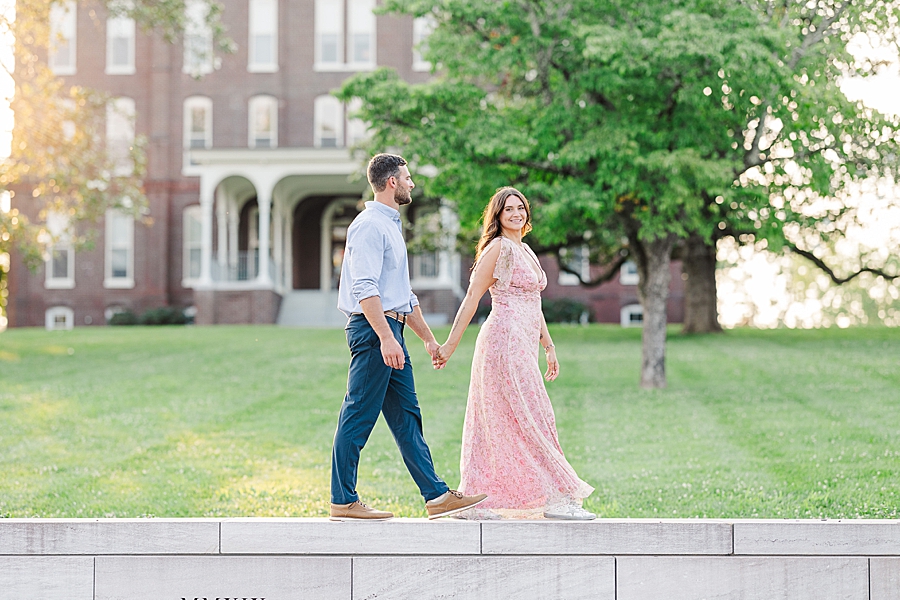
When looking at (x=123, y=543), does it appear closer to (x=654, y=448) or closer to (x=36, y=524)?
(x=36, y=524)

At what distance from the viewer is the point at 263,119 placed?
3625 cm

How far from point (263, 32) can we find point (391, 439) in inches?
1056

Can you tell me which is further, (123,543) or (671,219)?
(671,219)

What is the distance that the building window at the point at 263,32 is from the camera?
36.2 m

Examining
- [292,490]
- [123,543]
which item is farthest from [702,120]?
[123,543]

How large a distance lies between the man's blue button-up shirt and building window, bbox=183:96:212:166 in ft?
104

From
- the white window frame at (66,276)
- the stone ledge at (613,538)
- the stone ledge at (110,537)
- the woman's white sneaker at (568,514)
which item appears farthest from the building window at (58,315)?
the stone ledge at (613,538)

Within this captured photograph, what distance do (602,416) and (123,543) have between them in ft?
27.9

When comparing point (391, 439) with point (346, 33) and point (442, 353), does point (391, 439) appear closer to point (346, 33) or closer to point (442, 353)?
point (442, 353)

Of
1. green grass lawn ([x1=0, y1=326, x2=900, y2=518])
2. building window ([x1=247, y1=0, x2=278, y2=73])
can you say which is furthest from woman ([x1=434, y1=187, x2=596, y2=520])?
building window ([x1=247, y1=0, x2=278, y2=73])

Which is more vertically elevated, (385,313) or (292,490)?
(385,313)

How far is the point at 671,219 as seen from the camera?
15.4 metres

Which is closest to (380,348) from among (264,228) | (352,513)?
(352,513)

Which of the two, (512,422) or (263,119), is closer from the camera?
(512,422)
